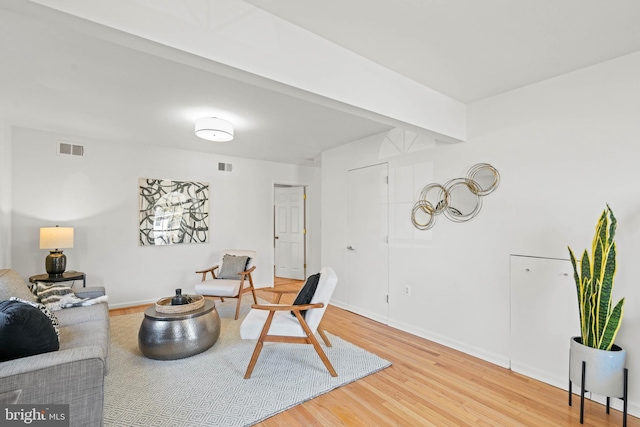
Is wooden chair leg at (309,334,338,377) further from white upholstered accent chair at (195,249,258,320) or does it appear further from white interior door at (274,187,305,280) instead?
white interior door at (274,187,305,280)

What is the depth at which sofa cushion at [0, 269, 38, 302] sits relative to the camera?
86.7 inches

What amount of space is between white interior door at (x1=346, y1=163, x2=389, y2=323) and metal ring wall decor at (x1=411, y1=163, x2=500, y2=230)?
508 millimetres

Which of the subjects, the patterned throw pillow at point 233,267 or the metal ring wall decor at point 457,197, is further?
the patterned throw pillow at point 233,267

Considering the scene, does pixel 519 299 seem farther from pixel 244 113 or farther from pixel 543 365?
pixel 244 113

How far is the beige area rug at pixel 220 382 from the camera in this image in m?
1.89

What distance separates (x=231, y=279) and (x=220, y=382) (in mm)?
1990

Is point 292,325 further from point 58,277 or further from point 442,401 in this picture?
point 58,277

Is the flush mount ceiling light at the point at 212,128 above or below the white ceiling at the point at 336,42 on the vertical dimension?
below

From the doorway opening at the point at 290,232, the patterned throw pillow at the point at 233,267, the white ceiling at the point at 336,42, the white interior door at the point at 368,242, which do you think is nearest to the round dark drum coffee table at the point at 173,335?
the patterned throw pillow at the point at 233,267

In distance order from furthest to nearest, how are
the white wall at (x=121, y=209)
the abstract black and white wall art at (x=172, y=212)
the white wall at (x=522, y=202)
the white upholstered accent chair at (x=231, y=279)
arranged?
the abstract black and white wall art at (x=172, y=212) → the white upholstered accent chair at (x=231, y=279) → the white wall at (x=121, y=209) → the white wall at (x=522, y=202)

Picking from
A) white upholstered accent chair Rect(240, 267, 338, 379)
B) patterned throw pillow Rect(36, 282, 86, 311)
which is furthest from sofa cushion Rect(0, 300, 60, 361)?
patterned throw pillow Rect(36, 282, 86, 311)

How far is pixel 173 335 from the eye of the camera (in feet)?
8.34

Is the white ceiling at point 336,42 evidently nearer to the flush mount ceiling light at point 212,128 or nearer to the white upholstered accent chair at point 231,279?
the flush mount ceiling light at point 212,128

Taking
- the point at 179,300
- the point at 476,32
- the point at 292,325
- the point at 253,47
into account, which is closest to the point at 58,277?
the point at 179,300
